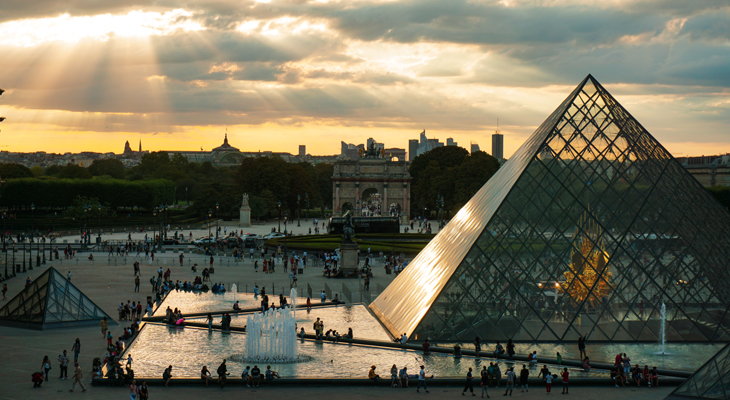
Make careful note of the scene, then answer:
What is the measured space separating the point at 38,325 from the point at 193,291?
10.1m

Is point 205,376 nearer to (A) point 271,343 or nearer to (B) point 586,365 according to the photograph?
(A) point 271,343

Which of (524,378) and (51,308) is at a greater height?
(51,308)

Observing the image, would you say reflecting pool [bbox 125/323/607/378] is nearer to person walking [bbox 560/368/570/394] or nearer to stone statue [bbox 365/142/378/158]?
person walking [bbox 560/368/570/394]

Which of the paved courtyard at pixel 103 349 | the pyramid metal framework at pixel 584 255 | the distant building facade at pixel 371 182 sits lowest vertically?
the paved courtyard at pixel 103 349

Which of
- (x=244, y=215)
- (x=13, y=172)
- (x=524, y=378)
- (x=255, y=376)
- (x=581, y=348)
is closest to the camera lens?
(x=524, y=378)

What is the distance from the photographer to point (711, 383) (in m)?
15.9

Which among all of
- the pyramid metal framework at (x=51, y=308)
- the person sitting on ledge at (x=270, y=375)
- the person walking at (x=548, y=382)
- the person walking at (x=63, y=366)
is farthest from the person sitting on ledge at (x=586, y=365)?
the pyramid metal framework at (x=51, y=308)

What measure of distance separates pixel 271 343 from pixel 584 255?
10.3 meters

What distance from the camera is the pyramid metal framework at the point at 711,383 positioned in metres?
15.7

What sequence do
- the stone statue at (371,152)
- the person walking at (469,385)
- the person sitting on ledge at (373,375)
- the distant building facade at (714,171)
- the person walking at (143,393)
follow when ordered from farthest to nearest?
the distant building facade at (714,171), the stone statue at (371,152), the person sitting on ledge at (373,375), the person walking at (469,385), the person walking at (143,393)

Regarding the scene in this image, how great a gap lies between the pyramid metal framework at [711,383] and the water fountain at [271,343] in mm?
10234

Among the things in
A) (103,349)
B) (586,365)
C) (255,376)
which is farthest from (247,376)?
(586,365)

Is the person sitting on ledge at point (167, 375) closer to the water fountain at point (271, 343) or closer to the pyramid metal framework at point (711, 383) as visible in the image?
the water fountain at point (271, 343)

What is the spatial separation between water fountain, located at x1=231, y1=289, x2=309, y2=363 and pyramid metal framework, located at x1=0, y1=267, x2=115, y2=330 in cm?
870
